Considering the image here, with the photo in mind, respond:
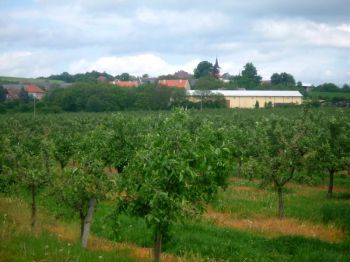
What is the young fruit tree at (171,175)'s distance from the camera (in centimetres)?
857

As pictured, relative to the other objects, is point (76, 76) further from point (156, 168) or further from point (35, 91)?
point (156, 168)

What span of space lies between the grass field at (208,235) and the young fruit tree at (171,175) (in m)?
0.71

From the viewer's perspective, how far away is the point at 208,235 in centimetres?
1475

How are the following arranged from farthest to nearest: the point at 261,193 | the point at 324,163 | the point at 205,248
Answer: the point at 261,193
the point at 324,163
the point at 205,248

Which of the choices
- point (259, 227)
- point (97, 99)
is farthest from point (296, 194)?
point (97, 99)

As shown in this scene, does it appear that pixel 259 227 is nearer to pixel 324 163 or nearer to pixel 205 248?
pixel 205 248

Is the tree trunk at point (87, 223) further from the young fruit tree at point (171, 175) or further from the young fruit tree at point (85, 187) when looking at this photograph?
the young fruit tree at point (171, 175)

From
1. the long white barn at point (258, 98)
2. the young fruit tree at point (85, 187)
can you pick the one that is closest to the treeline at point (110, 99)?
the long white barn at point (258, 98)

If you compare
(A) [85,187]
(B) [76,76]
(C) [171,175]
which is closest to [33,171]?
(A) [85,187]

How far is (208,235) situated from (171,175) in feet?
22.4

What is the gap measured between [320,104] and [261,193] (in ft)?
209

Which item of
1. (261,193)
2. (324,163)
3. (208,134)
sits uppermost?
(208,134)

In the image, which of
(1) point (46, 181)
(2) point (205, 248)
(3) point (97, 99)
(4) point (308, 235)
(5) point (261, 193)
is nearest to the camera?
(2) point (205, 248)

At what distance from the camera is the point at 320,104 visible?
83.6 meters
